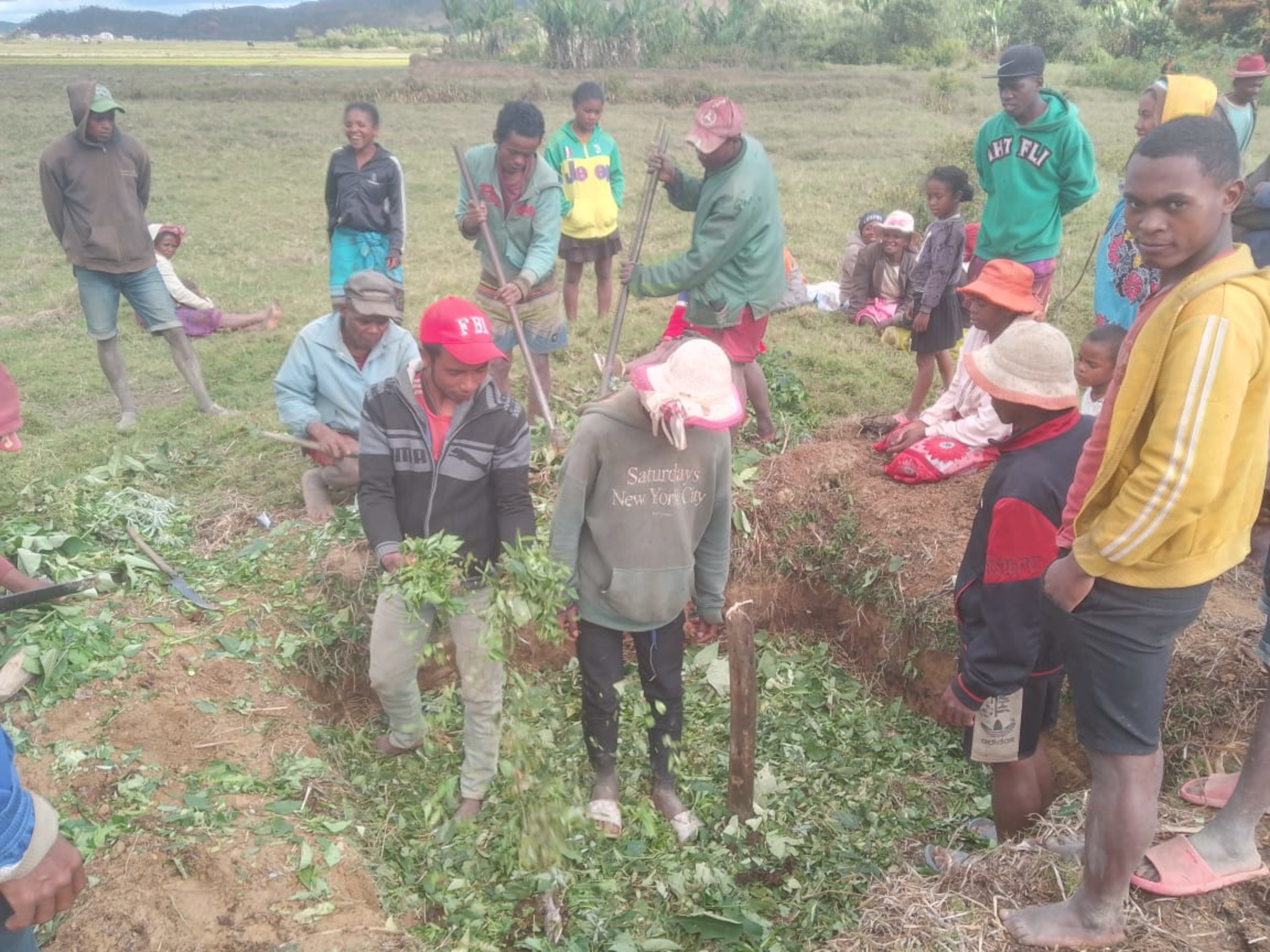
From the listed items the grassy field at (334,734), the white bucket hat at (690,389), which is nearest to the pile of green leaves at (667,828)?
the grassy field at (334,734)

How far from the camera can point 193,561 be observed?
4.92 meters

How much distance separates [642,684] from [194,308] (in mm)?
6887

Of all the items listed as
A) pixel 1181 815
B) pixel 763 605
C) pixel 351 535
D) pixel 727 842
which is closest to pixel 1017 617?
pixel 1181 815

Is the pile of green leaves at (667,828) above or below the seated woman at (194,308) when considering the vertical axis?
below

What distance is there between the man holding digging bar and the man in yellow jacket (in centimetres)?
291

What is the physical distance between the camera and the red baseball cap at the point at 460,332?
3348mm

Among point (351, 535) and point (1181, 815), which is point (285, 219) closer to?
point (351, 535)

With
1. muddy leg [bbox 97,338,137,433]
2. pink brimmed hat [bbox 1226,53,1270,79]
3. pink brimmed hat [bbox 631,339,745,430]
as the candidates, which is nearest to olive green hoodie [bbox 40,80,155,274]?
muddy leg [bbox 97,338,137,433]

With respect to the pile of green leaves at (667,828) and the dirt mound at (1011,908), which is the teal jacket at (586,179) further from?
the dirt mound at (1011,908)

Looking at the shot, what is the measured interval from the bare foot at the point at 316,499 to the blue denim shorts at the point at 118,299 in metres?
2.18

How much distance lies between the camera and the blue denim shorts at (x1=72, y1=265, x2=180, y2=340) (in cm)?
651

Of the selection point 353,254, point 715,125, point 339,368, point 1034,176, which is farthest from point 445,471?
point 1034,176

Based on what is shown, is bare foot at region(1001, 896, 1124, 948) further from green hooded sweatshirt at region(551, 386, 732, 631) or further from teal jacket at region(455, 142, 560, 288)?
teal jacket at region(455, 142, 560, 288)

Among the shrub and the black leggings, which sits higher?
the shrub
